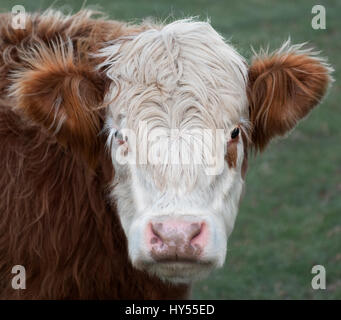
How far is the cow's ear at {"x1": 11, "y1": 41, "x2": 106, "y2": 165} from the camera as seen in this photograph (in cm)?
453

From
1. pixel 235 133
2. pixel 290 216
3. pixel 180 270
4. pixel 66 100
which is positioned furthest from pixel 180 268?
pixel 290 216

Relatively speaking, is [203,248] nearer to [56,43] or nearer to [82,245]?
[82,245]

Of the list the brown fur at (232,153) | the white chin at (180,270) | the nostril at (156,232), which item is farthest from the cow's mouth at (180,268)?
the brown fur at (232,153)

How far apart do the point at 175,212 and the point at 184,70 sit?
0.96 m

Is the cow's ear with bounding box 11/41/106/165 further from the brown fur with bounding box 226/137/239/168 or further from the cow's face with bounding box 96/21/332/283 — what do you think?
the brown fur with bounding box 226/137/239/168

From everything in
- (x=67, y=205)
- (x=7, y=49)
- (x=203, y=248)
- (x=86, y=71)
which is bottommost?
(x=203, y=248)

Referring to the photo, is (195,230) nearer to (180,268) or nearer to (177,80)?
(180,268)

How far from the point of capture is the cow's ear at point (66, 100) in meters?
4.53

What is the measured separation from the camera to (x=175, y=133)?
4188mm

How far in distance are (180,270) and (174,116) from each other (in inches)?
33.6

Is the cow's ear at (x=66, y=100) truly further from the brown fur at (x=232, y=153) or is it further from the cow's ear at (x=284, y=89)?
the cow's ear at (x=284, y=89)

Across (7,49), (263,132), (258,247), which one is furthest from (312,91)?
(258,247)

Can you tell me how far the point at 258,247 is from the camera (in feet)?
27.0

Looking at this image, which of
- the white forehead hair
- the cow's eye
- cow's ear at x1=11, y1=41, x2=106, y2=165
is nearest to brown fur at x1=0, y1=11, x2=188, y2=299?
cow's ear at x1=11, y1=41, x2=106, y2=165
